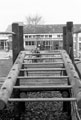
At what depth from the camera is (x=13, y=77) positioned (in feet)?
8.10

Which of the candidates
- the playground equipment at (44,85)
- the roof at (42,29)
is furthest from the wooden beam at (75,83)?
the roof at (42,29)

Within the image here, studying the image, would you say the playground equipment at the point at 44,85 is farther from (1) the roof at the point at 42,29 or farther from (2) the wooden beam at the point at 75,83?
(1) the roof at the point at 42,29

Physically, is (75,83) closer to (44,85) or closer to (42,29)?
(44,85)

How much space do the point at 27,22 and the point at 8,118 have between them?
34.2 m

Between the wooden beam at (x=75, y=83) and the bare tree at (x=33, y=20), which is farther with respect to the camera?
the bare tree at (x=33, y=20)

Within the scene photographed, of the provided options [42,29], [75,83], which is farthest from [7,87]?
[42,29]

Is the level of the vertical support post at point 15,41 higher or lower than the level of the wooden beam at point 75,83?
higher

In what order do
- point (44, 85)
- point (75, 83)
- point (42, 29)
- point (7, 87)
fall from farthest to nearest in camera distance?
point (42, 29)
point (44, 85)
point (75, 83)
point (7, 87)

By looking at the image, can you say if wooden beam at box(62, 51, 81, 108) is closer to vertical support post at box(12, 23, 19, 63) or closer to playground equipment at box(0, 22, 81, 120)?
playground equipment at box(0, 22, 81, 120)

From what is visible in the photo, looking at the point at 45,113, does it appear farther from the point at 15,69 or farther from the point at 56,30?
the point at 56,30

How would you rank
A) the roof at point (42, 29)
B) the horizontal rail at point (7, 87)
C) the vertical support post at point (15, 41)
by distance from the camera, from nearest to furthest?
1. the horizontal rail at point (7, 87)
2. the vertical support post at point (15, 41)
3. the roof at point (42, 29)

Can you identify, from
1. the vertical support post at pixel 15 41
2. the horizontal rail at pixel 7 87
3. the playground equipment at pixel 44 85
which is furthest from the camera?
the vertical support post at pixel 15 41

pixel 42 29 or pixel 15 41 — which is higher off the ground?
pixel 42 29

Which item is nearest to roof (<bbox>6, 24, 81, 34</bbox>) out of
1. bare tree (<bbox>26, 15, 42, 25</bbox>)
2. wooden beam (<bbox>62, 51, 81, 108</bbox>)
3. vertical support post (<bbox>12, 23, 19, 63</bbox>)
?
bare tree (<bbox>26, 15, 42, 25</bbox>)
